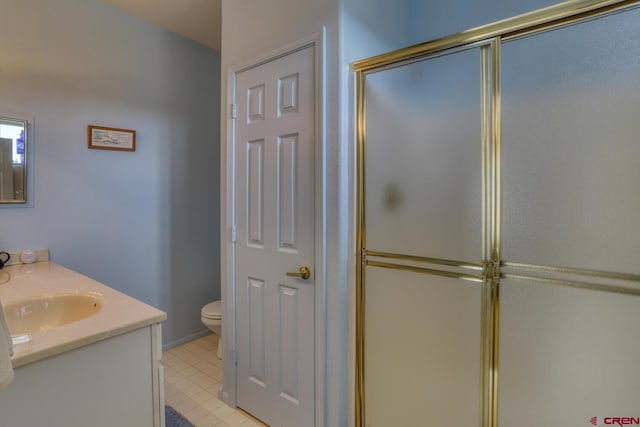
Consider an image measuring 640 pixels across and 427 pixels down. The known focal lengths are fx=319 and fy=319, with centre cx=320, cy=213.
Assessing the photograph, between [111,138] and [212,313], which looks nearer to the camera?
[111,138]

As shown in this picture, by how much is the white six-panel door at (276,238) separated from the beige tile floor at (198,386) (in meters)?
0.12

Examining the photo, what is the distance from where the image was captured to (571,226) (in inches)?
43.8

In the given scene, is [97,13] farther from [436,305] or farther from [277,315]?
[436,305]

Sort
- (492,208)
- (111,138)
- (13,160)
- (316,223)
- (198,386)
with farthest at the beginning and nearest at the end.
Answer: (111,138) → (198,386) → (13,160) → (316,223) → (492,208)

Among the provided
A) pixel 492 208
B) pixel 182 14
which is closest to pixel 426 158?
pixel 492 208

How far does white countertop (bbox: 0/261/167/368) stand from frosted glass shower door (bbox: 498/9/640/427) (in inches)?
55.4

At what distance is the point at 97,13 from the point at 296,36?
173cm

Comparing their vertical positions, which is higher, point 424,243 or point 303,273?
point 424,243

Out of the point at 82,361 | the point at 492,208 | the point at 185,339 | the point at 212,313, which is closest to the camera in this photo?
the point at 82,361

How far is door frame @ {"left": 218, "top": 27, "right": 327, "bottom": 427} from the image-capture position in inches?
62.9

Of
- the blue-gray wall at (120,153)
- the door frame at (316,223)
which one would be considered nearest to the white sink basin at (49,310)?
the door frame at (316,223)

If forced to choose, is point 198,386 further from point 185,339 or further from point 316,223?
point 316,223

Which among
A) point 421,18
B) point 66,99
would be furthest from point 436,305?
point 66,99

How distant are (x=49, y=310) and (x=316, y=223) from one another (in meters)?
1.31
